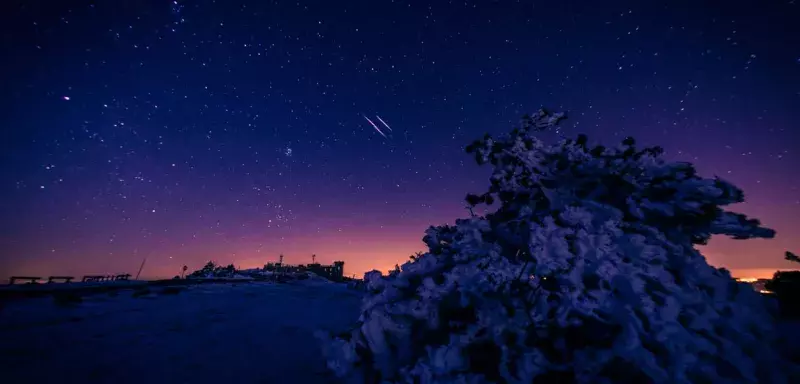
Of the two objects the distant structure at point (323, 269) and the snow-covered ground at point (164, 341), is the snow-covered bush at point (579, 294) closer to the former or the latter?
the snow-covered ground at point (164, 341)

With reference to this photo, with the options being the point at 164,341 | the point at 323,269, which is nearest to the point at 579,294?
the point at 164,341

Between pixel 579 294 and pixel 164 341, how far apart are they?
5.03m

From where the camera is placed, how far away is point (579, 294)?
6.32 ft

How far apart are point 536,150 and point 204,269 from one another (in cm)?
5645

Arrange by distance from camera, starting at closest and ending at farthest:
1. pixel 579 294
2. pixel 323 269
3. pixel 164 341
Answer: pixel 579 294, pixel 164 341, pixel 323 269

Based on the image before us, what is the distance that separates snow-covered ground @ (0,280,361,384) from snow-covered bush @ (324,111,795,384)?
141 centimetres

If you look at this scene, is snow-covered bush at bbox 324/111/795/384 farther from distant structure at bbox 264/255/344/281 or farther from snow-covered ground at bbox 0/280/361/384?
distant structure at bbox 264/255/344/281

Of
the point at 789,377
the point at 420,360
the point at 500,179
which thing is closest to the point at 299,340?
the point at 420,360

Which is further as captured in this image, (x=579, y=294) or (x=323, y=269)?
(x=323, y=269)

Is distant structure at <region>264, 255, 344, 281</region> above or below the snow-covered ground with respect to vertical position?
above

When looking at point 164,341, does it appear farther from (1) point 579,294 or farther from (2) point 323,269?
(2) point 323,269

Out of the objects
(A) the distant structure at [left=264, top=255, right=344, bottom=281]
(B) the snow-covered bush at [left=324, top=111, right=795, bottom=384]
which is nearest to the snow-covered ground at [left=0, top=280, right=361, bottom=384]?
(B) the snow-covered bush at [left=324, top=111, right=795, bottom=384]

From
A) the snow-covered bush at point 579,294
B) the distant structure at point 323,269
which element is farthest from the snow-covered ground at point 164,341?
the distant structure at point 323,269

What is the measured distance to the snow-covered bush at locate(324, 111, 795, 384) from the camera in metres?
1.80
